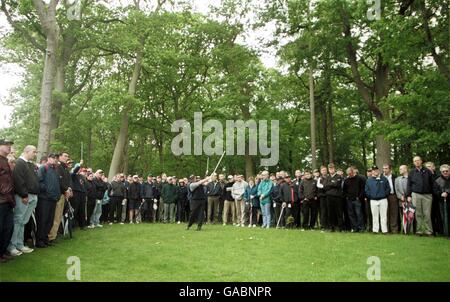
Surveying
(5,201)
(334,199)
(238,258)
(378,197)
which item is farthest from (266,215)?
(5,201)

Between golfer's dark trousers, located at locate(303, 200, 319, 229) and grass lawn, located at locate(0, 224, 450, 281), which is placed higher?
golfer's dark trousers, located at locate(303, 200, 319, 229)

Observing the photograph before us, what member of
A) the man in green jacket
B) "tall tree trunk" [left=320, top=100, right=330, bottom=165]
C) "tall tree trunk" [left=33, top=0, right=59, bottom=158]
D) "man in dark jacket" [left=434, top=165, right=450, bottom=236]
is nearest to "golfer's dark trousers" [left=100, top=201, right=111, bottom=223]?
"tall tree trunk" [left=33, top=0, right=59, bottom=158]

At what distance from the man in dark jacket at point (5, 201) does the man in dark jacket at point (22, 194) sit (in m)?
0.35

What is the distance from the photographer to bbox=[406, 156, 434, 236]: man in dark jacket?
1164 cm

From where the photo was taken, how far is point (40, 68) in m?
26.2

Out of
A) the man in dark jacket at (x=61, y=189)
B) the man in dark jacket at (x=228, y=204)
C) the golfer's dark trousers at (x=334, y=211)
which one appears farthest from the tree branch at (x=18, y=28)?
the golfer's dark trousers at (x=334, y=211)

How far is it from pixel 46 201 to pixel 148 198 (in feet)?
29.7

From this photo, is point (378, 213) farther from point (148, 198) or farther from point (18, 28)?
point (18, 28)

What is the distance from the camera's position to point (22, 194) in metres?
8.21

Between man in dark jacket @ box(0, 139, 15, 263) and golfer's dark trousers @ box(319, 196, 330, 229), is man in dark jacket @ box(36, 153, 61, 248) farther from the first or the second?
golfer's dark trousers @ box(319, 196, 330, 229)

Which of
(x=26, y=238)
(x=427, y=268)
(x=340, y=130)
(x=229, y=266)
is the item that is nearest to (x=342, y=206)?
(x=427, y=268)

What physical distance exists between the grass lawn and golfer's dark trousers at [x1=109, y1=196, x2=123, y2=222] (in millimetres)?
5761

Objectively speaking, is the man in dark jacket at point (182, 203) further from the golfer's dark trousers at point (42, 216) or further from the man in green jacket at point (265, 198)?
the golfer's dark trousers at point (42, 216)

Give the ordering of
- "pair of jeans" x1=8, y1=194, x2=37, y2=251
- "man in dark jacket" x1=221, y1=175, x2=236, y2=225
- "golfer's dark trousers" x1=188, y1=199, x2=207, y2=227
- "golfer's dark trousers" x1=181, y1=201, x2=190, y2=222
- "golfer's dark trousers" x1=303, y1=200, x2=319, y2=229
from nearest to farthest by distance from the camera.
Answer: "pair of jeans" x1=8, y1=194, x2=37, y2=251
"golfer's dark trousers" x1=188, y1=199, x2=207, y2=227
"golfer's dark trousers" x1=303, y1=200, x2=319, y2=229
"man in dark jacket" x1=221, y1=175, x2=236, y2=225
"golfer's dark trousers" x1=181, y1=201, x2=190, y2=222
